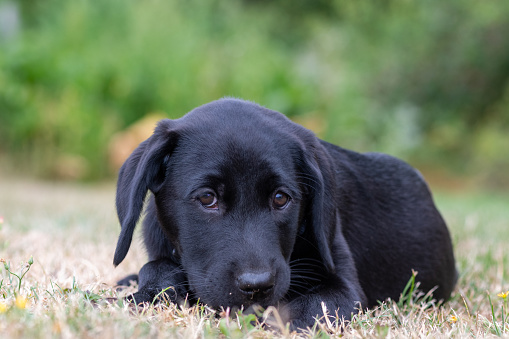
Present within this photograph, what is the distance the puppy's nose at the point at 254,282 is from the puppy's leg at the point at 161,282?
500mm

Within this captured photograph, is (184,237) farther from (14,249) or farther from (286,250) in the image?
(14,249)

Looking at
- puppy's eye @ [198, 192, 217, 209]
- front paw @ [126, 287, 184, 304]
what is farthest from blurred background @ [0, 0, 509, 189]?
puppy's eye @ [198, 192, 217, 209]

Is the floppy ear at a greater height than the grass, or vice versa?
the floppy ear

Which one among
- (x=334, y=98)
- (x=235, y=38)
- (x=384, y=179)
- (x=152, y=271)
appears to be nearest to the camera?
(x=152, y=271)

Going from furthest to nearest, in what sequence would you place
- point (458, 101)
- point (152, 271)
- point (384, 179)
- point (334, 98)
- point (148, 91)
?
point (458, 101) → point (334, 98) → point (148, 91) → point (384, 179) → point (152, 271)

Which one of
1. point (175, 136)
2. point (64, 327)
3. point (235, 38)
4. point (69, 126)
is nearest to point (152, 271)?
point (175, 136)

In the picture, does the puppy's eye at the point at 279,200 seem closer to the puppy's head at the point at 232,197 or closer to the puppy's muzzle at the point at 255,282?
the puppy's head at the point at 232,197

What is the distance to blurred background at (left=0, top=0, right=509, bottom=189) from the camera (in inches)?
469

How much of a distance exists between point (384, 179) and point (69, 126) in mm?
8835

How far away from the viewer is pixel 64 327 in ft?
6.51

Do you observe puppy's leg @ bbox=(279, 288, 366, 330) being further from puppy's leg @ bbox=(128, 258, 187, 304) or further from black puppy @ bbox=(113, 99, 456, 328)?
puppy's leg @ bbox=(128, 258, 187, 304)

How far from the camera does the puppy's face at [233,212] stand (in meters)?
2.58

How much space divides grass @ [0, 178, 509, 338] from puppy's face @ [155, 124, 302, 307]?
145mm

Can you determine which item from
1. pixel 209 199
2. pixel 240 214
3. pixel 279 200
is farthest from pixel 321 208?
pixel 209 199
